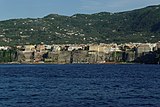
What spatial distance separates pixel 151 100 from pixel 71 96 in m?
9.33

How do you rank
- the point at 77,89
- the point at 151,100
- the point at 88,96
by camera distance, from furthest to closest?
1. the point at 77,89
2. the point at 88,96
3. the point at 151,100

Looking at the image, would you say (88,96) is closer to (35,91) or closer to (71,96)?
(71,96)

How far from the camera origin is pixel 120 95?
185ft

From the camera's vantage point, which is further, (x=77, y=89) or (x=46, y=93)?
(x=77, y=89)

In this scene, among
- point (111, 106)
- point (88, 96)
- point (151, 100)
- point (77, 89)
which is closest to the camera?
point (111, 106)

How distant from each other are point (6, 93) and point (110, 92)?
40.2 feet

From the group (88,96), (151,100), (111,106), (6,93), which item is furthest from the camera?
(6,93)

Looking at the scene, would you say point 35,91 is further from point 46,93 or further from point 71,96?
point 71,96

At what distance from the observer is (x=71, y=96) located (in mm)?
55812

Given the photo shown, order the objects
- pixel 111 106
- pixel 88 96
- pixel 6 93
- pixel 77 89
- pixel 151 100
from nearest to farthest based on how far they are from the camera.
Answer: pixel 111 106 → pixel 151 100 → pixel 88 96 → pixel 6 93 → pixel 77 89

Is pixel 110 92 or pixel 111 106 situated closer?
pixel 111 106

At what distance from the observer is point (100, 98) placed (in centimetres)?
5347

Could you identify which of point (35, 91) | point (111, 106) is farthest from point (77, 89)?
point (111, 106)

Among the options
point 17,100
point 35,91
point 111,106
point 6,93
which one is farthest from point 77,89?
point 111,106
